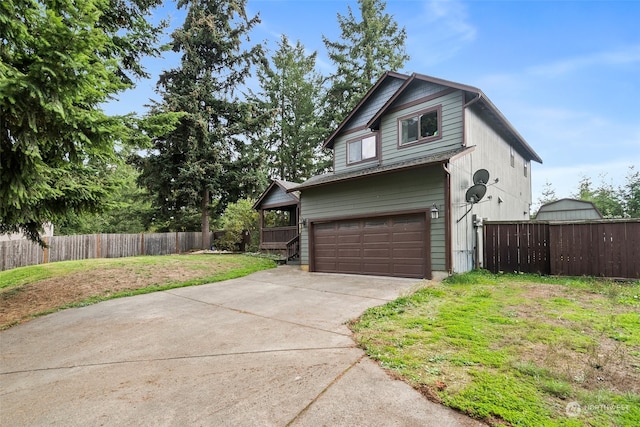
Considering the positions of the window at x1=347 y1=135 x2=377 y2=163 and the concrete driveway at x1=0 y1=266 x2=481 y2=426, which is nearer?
the concrete driveway at x1=0 y1=266 x2=481 y2=426

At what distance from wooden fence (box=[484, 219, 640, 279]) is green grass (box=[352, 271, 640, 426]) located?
192 centimetres

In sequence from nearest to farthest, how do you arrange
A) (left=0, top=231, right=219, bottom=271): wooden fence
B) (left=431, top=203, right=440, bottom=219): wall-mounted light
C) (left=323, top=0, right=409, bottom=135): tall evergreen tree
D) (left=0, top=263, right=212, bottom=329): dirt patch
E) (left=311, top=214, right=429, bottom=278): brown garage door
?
(left=0, top=263, right=212, bottom=329): dirt patch
(left=431, top=203, right=440, bottom=219): wall-mounted light
(left=311, top=214, right=429, bottom=278): brown garage door
(left=0, top=231, right=219, bottom=271): wooden fence
(left=323, top=0, right=409, bottom=135): tall evergreen tree

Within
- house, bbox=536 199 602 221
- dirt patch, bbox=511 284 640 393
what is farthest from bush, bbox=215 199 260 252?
dirt patch, bbox=511 284 640 393

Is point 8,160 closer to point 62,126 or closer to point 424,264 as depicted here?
point 62,126

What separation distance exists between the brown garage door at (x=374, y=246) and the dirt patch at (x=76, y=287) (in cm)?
463

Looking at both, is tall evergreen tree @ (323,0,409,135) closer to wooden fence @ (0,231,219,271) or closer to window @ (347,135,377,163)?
window @ (347,135,377,163)

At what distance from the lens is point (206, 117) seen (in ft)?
66.9

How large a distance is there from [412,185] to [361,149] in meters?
3.64

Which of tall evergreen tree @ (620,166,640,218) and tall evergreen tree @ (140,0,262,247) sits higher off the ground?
tall evergreen tree @ (140,0,262,247)

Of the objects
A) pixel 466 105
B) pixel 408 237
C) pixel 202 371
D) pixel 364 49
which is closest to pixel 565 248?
pixel 408 237

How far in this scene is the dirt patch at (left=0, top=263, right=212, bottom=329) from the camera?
665cm

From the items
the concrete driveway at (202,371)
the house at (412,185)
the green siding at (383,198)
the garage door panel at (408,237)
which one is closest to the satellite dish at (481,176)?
the house at (412,185)

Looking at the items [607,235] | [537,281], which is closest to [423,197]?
[537,281]

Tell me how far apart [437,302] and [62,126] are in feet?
21.6
